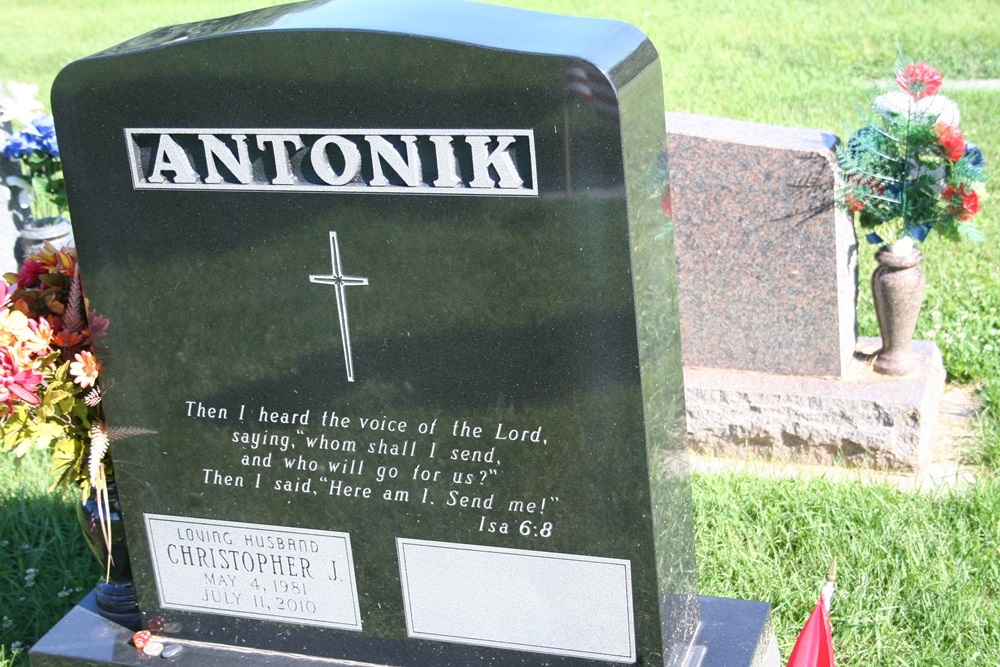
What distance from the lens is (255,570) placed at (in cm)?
254

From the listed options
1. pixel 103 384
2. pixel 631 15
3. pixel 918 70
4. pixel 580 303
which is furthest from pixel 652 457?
pixel 631 15

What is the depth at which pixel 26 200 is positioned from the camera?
5434mm

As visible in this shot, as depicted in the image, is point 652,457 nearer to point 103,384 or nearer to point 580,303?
point 580,303

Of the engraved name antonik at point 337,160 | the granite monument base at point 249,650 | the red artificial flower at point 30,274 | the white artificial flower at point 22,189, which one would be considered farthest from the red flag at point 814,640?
the white artificial flower at point 22,189

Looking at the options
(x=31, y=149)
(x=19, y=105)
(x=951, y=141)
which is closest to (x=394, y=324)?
(x=951, y=141)

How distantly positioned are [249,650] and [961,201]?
2.83m

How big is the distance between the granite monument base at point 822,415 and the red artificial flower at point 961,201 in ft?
1.83

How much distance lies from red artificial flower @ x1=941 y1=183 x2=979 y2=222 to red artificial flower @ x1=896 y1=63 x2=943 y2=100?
1.14ft

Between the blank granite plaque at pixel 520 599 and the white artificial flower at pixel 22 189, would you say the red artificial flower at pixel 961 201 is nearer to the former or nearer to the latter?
the blank granite plaque at pixel 520 599

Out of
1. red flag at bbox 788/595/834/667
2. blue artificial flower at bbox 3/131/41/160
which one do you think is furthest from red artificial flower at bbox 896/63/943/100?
blue artificial flower at bbox 3/131/41/160

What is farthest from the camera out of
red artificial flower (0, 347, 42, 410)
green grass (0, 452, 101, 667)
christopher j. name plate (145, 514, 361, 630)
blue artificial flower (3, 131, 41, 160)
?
Answer: blue artificial flower (3, 131, 41, 160)

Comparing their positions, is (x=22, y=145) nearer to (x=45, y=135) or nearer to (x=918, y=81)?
(x=45, y=135)

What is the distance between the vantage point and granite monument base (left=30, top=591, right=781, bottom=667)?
8.07 feet

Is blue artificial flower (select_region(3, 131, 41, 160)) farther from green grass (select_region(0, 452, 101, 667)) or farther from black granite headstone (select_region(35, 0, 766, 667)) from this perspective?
black granite headstone (select_region(35, 0, 766, 667))
